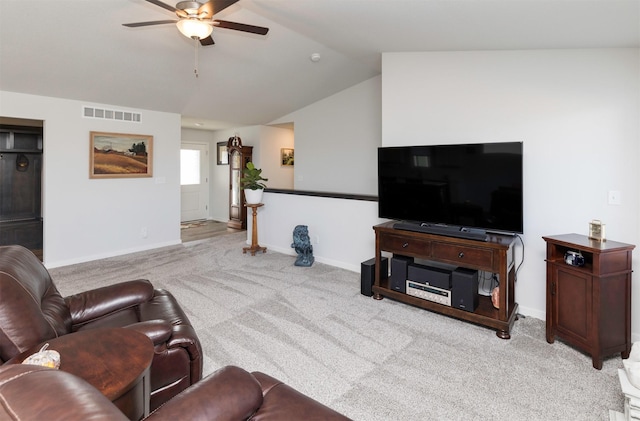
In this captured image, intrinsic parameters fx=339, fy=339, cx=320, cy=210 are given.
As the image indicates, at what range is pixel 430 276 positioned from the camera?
10.1 ft

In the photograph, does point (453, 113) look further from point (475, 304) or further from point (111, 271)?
point (111, 271)

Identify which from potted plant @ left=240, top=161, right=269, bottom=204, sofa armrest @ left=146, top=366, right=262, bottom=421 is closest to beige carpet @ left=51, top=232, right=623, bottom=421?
sofa armrest @ left=146, top=366, right=262, bottom=421

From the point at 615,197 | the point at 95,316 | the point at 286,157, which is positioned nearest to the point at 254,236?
the point at 286,157

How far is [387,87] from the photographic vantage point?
12.5 ft

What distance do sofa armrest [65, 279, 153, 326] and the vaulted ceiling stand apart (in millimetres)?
2528

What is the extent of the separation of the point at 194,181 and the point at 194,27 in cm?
630

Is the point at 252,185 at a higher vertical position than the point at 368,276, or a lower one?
higher

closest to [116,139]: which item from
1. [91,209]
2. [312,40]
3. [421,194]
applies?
[91,209]

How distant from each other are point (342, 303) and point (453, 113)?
2.19m

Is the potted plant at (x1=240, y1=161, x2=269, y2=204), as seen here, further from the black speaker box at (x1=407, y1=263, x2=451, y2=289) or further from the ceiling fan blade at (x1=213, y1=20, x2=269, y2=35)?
the black speaker box at (x1=407, y1=263, x2=451, y2=289)

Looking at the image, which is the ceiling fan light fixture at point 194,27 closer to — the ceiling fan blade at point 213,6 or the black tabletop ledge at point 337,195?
the ceiling fan blade at point 213,6

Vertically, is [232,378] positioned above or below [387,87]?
below

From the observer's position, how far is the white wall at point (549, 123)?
2.59 m

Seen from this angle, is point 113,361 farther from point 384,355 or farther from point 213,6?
point 213,6
